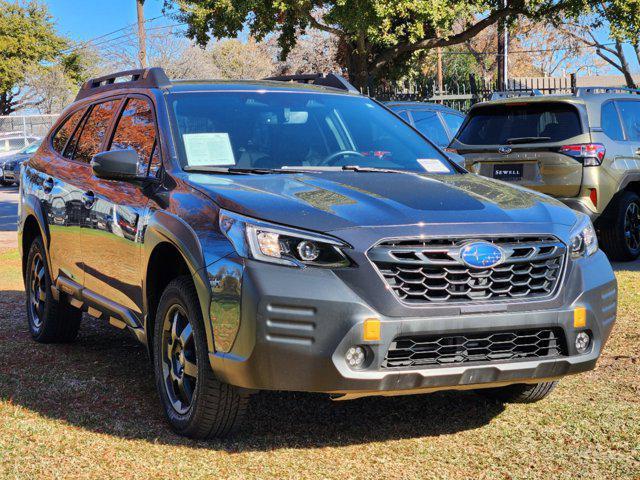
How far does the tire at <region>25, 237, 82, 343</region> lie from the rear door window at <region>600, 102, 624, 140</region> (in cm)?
619

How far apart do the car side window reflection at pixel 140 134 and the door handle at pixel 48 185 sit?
3.02ft

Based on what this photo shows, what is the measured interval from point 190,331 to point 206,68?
215 ft

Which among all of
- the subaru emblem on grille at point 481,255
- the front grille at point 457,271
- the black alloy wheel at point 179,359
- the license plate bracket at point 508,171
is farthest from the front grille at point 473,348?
the license plate bracket at point 508,171

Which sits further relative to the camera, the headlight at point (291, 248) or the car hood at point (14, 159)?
the car hood at point (14, 159)

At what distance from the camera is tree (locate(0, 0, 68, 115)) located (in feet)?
193

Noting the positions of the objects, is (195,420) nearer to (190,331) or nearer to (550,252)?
(190,331)

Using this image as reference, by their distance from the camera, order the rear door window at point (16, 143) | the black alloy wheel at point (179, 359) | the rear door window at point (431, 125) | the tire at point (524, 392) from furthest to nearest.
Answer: the rear door window at point (16, 143) → the rear door window at point (431, 125) → the tire at point (524, 392) → the black alloy wheel at point (179, 359)

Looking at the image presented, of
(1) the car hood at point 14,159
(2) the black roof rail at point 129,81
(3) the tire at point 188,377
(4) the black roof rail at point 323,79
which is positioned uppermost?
(2) the black roof rail at point 129,81

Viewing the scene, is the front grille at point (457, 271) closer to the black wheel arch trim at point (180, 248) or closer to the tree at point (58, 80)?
the black wheel arch trim at point (180, 248)

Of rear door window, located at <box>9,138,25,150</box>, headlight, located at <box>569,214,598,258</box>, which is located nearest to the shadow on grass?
headlight, located at <box>569,214,598,258</box>

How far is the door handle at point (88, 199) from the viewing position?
586 centimetres

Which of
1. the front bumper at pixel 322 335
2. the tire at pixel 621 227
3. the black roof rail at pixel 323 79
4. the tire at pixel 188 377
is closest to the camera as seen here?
the front bumper at pixel 322 335

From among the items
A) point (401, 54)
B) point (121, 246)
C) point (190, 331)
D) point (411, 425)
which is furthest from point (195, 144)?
point (401, 54)

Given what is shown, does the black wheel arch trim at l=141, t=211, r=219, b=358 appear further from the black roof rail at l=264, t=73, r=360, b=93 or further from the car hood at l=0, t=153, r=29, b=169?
the car hood at l=0, t=153, r=29, b=169
